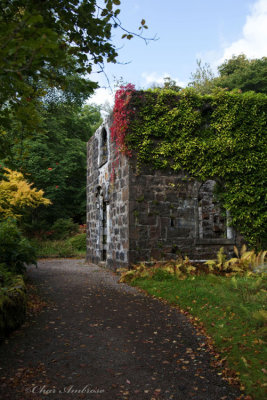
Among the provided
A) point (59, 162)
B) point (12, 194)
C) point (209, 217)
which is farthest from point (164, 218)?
point (59, 162)

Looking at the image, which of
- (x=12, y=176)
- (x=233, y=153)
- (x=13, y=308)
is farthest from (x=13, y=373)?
(x=233, y=153)

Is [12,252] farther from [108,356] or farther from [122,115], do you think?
[122,115]

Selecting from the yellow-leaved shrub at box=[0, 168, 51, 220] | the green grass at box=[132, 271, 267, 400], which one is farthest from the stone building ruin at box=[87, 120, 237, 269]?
the yellow-leaved shrub at box=[0, 168, 51, 220]

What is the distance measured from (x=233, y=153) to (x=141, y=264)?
429 cm

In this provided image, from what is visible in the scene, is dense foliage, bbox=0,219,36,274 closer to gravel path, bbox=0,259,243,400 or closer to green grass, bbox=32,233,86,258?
gravel path, bbox=0,259,243,400

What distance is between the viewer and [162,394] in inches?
119

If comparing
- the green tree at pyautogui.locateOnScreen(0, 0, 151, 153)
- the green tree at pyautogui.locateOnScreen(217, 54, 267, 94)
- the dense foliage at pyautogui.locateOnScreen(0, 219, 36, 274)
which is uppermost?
the green tree at pyautogui.locateOnScreen(217, 54, 267, 94)

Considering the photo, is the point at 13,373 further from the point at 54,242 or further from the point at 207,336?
the point at 54,242

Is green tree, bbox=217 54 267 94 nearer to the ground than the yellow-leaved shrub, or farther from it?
farther from it

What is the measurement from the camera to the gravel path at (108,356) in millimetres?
3064

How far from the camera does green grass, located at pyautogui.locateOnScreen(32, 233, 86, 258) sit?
16.3m

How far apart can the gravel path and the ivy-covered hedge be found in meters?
4.66

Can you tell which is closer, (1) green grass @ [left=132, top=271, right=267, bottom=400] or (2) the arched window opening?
(1) green grass @ [left=132, top=271, right=267, bottom=400]

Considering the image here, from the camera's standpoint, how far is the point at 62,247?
1730cm
